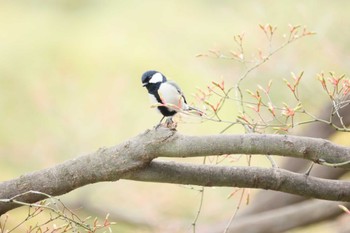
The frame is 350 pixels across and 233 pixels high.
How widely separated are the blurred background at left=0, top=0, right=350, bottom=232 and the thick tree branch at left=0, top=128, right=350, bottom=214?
8.39 feet

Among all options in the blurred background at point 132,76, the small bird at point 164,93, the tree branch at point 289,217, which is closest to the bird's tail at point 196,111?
the small bird at point 164,93

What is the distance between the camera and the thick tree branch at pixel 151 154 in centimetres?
177

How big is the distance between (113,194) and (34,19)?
3.25 meters

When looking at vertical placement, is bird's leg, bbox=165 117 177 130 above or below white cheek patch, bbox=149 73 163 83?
below

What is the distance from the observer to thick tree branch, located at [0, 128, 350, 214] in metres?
1.77

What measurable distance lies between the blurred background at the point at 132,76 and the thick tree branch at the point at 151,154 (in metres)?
2.56

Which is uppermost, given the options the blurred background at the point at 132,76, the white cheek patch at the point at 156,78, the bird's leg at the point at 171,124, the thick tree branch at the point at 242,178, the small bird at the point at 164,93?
the blurred background at the point at 132,76

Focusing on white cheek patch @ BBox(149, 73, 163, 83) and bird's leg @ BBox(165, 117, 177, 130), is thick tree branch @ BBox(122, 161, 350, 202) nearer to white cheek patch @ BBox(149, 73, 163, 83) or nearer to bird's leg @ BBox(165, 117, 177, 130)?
bird's leg @ BBox(165, 117, 177, 130)

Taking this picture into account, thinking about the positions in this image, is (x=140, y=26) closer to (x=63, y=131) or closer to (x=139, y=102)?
(x=139, y=102)

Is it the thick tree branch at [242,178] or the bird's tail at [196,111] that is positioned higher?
the bird's tail at [196,111]

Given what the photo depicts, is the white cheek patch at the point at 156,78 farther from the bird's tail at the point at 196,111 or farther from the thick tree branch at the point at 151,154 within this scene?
the thick tree branch at the point at 151,154

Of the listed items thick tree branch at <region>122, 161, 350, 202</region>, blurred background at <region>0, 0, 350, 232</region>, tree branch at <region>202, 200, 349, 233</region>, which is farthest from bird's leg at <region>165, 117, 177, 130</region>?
blurred background at <region>0, 0, 350, 232</region>

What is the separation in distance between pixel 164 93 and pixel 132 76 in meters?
4.57

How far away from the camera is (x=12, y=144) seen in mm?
6148
